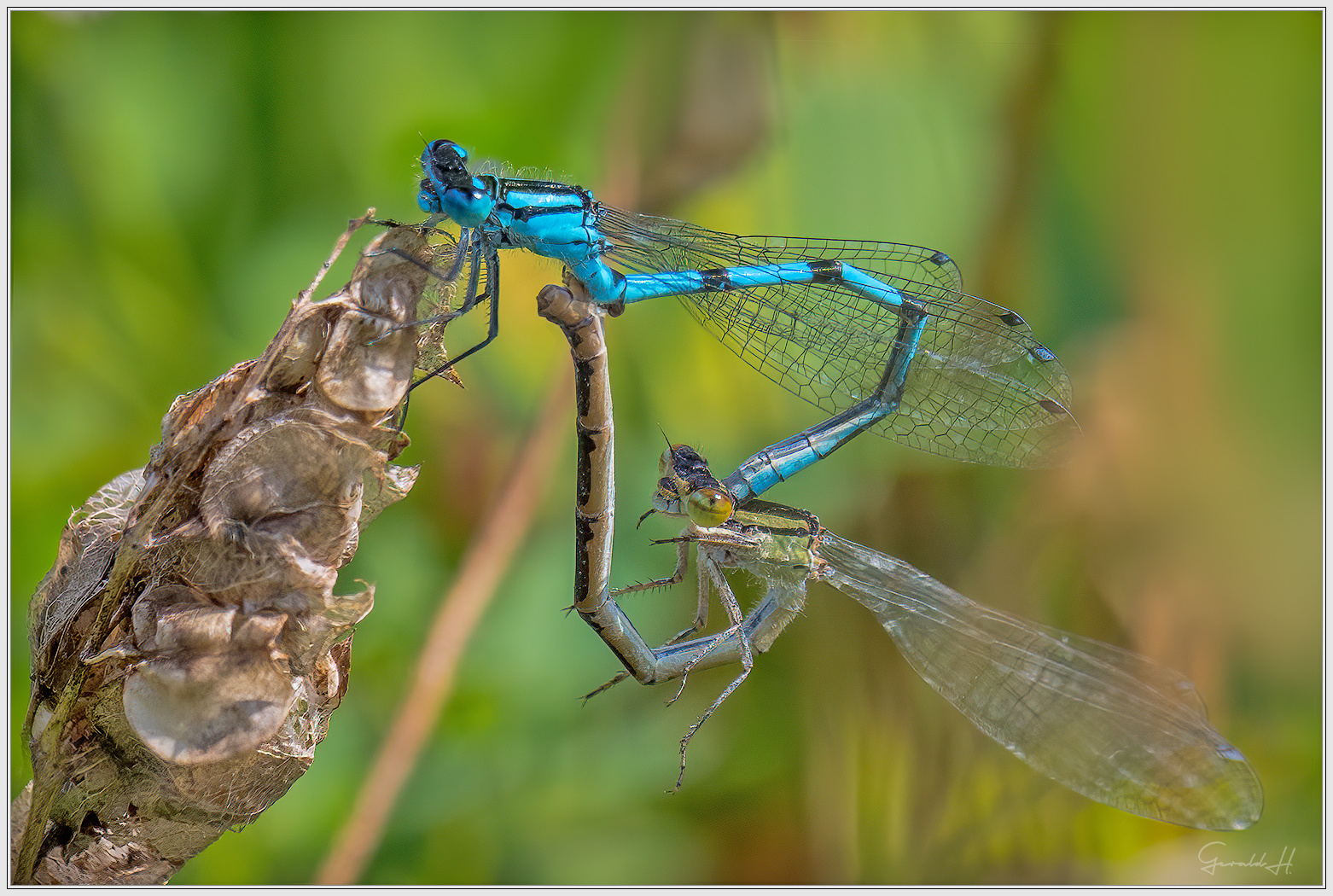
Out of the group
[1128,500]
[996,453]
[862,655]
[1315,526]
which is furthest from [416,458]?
[1315,526]

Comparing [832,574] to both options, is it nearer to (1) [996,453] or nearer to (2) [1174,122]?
(1) [996,453]

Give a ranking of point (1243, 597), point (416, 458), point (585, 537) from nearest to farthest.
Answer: point (585, 537) → point (416, 458) → point (1243, 597)

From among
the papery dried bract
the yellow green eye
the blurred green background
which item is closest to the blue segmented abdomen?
the blurred green background
